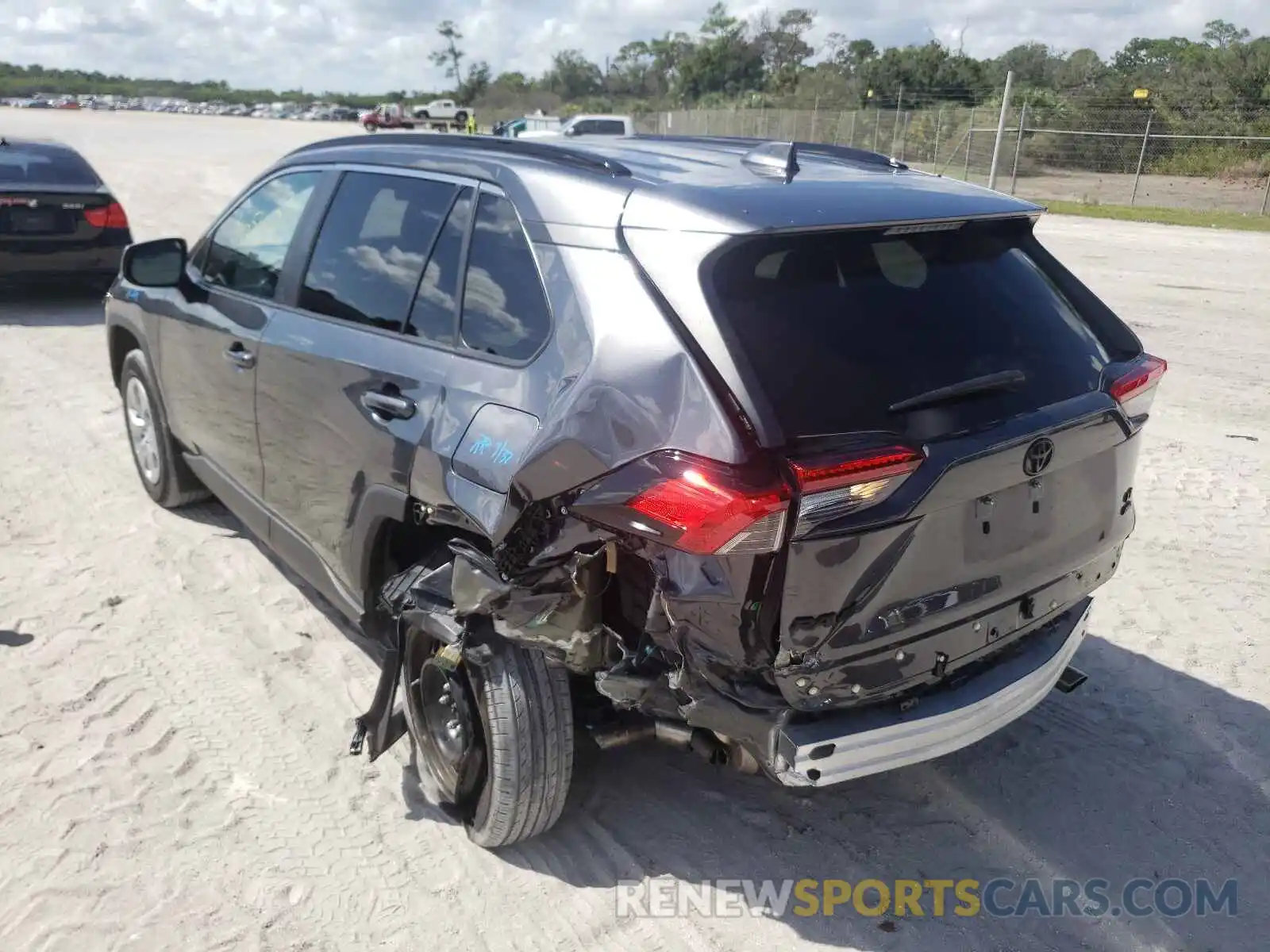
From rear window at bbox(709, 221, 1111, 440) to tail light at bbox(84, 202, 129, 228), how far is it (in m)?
9.62

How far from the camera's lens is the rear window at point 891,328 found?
93.7 inches

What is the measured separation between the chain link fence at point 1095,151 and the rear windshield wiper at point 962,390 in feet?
69.3

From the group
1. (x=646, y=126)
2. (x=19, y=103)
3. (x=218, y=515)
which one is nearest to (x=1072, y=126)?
Answer: (x=646, y=126)

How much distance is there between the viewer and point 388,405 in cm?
310

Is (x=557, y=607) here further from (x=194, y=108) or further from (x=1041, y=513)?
(x=194, y=108)

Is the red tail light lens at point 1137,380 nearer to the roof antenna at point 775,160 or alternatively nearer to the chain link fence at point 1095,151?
the roof antenna at point 775,160

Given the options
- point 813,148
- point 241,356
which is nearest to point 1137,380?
→ point 813,148

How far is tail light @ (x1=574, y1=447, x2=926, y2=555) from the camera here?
2.20 m

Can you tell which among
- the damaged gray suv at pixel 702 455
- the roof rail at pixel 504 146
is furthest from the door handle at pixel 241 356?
the roof rail at pixel 504 146

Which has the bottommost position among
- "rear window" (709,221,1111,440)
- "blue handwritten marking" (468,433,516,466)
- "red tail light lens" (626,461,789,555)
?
"blue handwritten marking" (468,433,516,466)

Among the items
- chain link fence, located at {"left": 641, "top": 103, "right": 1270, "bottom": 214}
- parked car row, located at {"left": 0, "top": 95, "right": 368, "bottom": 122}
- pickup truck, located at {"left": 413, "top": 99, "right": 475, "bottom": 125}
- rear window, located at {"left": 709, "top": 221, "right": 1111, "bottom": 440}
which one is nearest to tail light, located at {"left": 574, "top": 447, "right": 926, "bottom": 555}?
rear window, located at {"left": 709, "top": 221, "right": 1111, "bottom": 440}

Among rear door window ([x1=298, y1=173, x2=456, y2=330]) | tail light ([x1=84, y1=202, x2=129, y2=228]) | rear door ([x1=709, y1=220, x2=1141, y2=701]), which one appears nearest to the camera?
rear door ([x1=709, y1=220, x2=1141, y2=701])

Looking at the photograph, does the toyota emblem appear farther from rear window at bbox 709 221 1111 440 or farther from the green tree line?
the green tree line

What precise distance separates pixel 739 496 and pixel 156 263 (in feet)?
11.3
